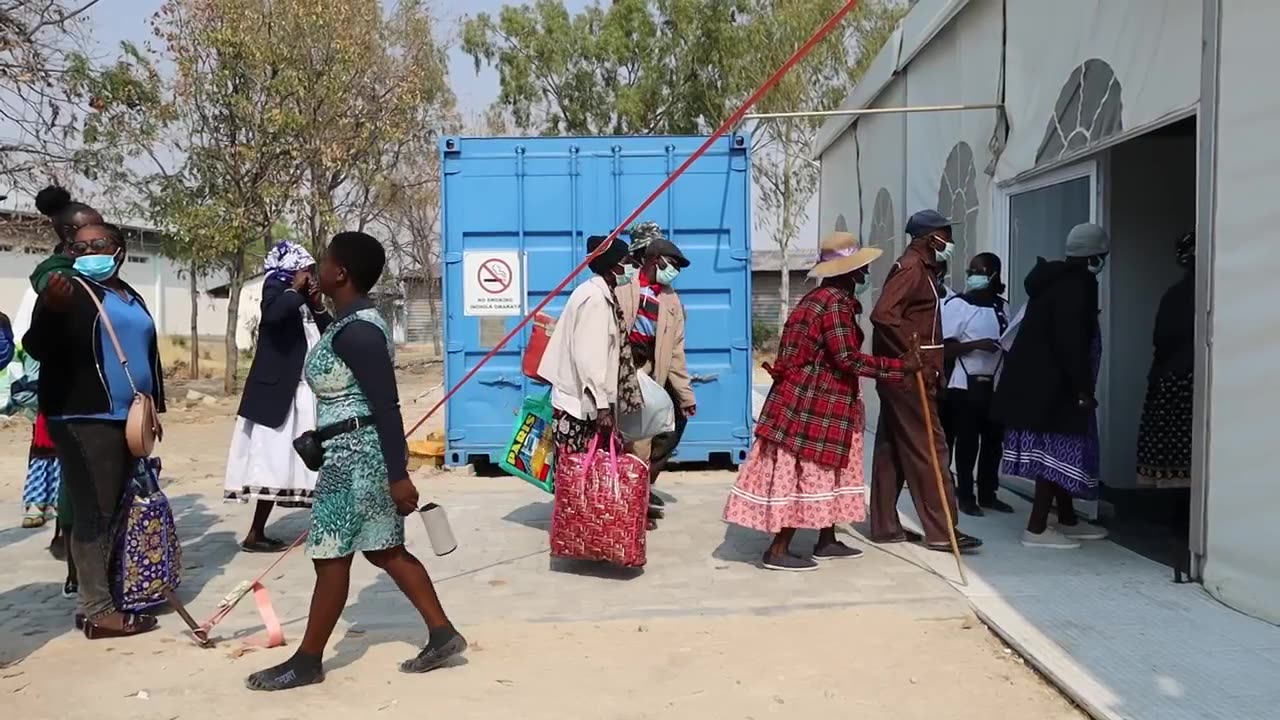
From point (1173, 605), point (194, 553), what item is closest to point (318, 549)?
point (194, 553)

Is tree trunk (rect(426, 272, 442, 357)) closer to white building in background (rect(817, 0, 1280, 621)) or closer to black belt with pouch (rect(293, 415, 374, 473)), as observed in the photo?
white building in background (rect(817, 0, 1280, 621))

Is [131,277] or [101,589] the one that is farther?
[131,277]

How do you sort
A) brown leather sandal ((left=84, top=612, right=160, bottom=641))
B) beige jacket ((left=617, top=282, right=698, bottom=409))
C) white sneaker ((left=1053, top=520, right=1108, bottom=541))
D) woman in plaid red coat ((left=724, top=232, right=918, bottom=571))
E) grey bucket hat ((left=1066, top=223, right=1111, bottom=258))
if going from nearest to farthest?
brown leather sandal ((left=84, top=612, right=160, bottom=641)), woman in plaid red coat ((left=724, top=232, right=918, bottom=571)), grey bucket hat ((left=1066, top=223, right=1111, bottom=258)), white sneaker ((left=1053, top=520, right=1108, bottom=541)), beige jacket ((left=617, top=282, right=698, bottom=409))

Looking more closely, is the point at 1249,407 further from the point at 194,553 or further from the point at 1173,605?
the point at 194,553

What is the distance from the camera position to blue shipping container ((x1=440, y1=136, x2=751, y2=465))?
8.33 metres

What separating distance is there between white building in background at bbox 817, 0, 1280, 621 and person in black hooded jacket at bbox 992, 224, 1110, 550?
67 centimetres

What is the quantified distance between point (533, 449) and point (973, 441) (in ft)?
9.06

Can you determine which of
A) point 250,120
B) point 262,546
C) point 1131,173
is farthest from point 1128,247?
point 250,120

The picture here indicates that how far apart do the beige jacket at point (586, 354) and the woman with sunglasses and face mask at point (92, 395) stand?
6.21 feet

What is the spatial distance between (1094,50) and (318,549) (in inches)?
191

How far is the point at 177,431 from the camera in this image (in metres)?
12.7

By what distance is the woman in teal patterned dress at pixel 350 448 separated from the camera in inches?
143

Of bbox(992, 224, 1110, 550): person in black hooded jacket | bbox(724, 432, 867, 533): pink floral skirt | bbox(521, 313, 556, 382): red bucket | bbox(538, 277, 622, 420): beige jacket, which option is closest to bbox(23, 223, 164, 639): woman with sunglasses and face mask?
bbox(538, 277, 622, 420): beige jacket

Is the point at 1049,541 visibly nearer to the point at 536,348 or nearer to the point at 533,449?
the point at 533,449
